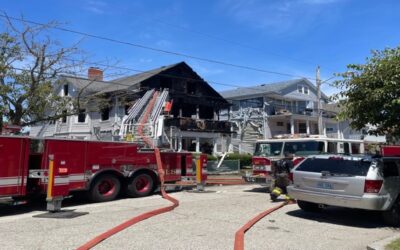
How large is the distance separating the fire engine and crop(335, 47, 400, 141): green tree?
3.61 metres

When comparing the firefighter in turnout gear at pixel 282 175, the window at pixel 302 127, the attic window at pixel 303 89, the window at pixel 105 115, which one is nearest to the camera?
the firefighter in turnout gear at pixel 282 175

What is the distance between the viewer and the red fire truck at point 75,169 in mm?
9860

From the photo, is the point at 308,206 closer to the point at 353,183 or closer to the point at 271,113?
the point at 353,183

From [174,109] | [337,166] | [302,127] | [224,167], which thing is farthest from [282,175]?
[302,127]

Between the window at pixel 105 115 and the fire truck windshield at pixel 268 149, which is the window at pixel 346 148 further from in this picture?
the window at pixel 105 115

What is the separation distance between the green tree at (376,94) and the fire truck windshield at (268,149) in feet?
14.4

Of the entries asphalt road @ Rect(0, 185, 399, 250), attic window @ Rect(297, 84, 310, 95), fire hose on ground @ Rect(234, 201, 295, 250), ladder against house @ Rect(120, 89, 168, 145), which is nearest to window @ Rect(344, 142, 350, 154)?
asphalt road @ Rect(0, 185, 399, 250)

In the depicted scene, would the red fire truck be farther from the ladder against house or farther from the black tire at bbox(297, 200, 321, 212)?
the black tire at bbox(297, 200, 321, 212)

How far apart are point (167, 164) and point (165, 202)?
2670 millimetres

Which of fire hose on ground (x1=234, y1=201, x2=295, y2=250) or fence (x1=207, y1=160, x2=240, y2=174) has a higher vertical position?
fence (x1=207, y1=160, x2=240, y2=174)

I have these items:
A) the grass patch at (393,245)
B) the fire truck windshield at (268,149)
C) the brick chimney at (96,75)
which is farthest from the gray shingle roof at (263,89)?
the grass patch at (393,245)

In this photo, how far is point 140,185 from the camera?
13570mm

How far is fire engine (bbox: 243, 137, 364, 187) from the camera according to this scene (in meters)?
14.3

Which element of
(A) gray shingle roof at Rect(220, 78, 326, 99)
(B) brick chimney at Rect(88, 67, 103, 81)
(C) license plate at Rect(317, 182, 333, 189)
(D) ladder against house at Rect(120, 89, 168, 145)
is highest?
(A) gray shingle roof at Rect(220, 78, 326, 99)
